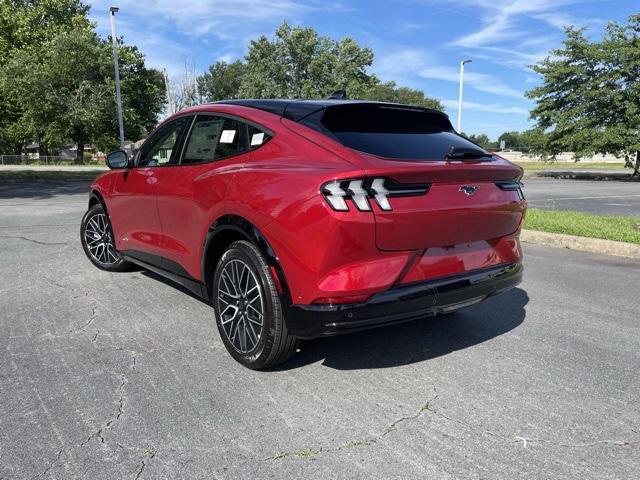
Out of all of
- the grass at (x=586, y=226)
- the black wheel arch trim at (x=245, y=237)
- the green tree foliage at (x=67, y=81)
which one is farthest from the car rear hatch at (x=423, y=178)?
the green tree foliage at (x=67, y=81)

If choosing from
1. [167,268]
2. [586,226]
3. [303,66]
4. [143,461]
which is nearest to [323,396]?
[143,461]

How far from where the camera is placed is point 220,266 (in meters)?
3.37

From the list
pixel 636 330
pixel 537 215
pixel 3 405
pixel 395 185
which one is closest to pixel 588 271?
pixel 636 330

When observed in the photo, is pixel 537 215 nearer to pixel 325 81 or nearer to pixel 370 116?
pixel 370 116

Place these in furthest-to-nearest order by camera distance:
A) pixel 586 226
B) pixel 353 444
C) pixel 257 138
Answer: pixel 586 226, pixel 257 138, pixel 353 444

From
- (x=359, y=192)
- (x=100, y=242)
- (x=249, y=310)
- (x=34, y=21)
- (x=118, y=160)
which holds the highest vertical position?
(x=34, y=21)

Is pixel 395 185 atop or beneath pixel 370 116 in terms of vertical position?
beneath

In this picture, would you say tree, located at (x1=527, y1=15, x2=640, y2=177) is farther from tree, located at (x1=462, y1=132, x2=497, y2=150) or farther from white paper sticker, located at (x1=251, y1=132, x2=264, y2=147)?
white paper sticker, located at (x1=251, y1=132, x2=264, y2=147)

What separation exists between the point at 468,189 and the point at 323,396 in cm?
150

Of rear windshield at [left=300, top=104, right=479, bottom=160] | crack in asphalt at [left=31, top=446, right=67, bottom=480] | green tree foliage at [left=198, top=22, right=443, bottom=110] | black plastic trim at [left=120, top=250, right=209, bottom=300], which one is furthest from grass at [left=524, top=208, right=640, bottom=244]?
green tree foliage at [left=198, top=22, right=443, bottom=110]

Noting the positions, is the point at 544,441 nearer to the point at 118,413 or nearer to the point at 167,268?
the point at 118,413

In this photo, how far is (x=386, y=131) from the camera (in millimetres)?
3184

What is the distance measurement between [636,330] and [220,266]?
10.9 feet

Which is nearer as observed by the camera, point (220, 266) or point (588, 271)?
point (220, 266)
